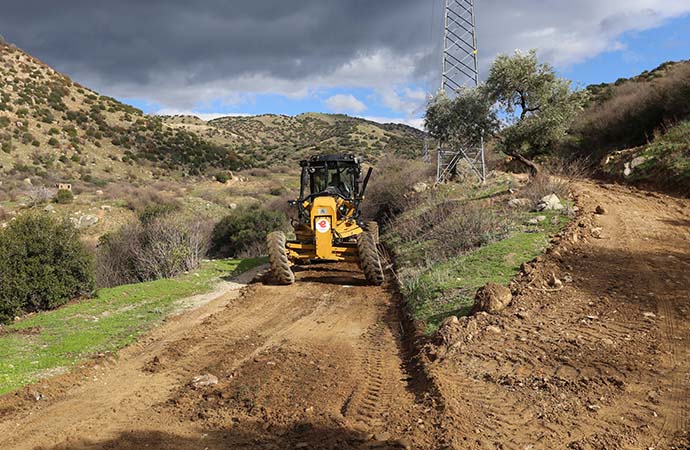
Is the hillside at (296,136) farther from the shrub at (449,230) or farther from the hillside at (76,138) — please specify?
the shrub at (449,230)

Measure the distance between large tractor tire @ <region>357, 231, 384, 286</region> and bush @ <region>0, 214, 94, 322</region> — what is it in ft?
19.4

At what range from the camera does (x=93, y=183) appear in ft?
98.7

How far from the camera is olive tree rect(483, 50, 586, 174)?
52.2 ft

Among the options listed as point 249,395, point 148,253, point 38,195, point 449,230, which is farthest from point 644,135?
point 38,195

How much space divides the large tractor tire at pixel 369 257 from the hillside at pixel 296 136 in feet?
134

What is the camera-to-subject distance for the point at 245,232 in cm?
2169

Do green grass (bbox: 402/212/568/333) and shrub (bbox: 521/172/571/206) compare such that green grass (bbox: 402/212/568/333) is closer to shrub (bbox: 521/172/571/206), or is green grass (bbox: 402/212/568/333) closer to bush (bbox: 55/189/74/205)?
shrub (bbox: 521/172/571/206)

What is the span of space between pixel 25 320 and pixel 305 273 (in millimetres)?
6109

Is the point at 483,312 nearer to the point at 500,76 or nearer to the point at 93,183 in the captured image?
the point at 500,76

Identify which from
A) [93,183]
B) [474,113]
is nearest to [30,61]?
[93,183]

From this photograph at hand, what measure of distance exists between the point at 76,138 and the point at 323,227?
3313 cm

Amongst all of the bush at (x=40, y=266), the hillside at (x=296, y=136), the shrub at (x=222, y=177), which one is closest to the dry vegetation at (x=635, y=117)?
the bush at (x=40, y=266)

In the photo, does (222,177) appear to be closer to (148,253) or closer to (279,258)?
(148,253)

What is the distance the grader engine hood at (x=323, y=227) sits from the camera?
1115 centimetres
